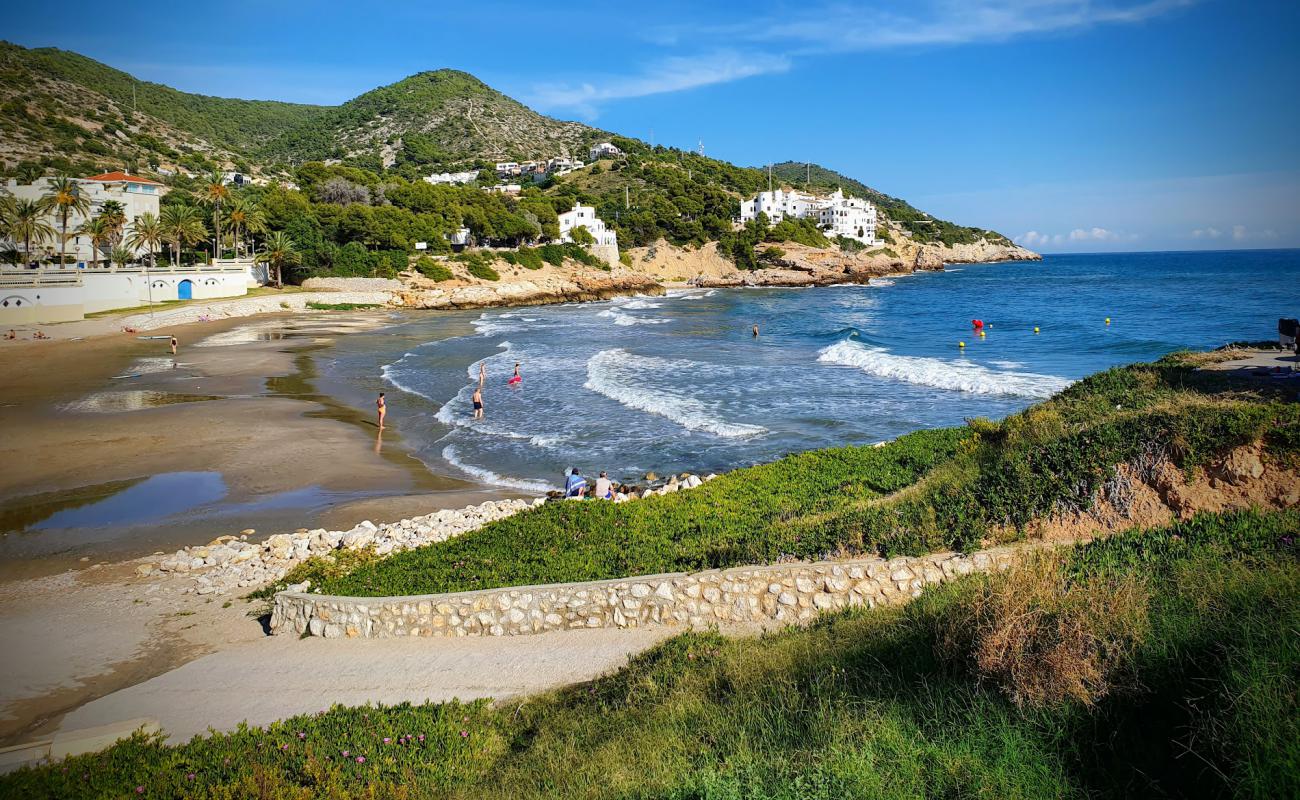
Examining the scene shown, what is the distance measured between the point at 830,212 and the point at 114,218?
114 m

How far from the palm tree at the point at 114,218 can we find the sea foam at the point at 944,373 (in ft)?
169

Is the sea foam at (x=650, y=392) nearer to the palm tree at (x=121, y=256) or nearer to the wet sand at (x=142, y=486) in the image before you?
the wet sand at (x=142, y=486)

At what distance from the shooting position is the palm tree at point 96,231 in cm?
5144

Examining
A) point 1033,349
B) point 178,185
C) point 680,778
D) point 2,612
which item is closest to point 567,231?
point 178,185

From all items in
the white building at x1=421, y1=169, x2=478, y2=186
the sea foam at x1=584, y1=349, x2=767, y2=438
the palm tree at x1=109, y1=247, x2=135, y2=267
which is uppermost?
the white building at x1=421, y1=169, x2=478, y2=186

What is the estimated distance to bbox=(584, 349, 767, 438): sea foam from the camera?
22.5m

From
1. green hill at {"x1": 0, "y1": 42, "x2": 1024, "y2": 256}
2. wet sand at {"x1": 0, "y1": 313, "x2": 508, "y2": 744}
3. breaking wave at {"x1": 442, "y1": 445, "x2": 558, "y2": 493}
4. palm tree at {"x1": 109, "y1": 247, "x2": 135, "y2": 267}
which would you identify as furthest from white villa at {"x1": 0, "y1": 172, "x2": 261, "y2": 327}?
breaking wave at {"x1": 442, "y1": 445, "x2": 558, "y2": 493}

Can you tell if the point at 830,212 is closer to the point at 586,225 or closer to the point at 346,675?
the point at 586,225

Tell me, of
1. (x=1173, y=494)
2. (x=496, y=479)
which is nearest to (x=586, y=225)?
(x=496, y=479)

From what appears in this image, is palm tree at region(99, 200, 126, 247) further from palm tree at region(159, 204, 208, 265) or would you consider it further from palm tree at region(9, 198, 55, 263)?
palm tree at region(9, 198, 55, 263)

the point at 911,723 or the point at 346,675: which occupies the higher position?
the point at 911,723

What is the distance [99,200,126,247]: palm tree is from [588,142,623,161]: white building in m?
107

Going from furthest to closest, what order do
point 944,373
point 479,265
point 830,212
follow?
1. point 830,212
2. point 479,265
3. point 944,373

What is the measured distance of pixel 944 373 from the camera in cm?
3169
